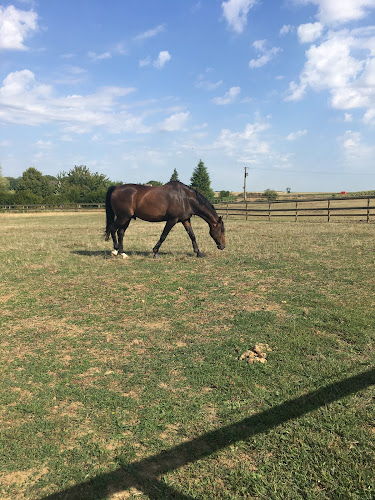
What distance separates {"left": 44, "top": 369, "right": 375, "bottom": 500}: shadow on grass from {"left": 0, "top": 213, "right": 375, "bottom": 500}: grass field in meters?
0.01

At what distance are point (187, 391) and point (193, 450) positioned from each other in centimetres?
76

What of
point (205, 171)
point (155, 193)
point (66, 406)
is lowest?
point (66, 406)

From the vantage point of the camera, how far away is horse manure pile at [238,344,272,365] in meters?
3.69

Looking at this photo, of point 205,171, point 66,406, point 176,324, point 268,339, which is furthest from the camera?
point 205,171

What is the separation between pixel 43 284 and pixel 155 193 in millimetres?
4025

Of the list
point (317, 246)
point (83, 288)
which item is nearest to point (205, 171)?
point (317, 246)

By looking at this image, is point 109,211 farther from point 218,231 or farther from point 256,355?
point 256,355

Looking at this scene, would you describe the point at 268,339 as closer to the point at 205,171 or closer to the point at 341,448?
the point at 341,448

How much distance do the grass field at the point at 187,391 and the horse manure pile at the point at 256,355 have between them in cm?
7

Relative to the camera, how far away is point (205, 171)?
75625 mm

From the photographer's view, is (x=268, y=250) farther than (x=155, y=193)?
Yes

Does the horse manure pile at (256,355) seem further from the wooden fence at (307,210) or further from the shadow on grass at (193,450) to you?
the wooden fence at (307,210)

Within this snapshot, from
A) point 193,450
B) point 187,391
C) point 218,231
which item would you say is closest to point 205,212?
point 218,231

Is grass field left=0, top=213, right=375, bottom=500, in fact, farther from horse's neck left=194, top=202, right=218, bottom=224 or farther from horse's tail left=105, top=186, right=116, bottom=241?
horse's tail left=105, top=186, right=116, bottom=241
